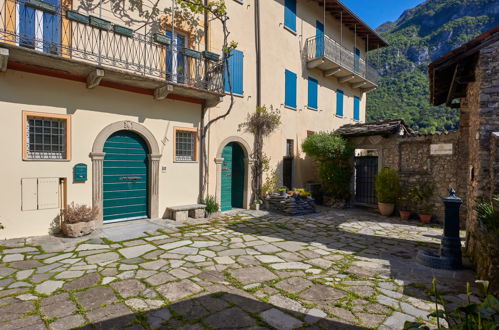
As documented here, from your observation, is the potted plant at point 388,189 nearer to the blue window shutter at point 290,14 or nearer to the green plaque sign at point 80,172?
the blue window shutter at point 290,14

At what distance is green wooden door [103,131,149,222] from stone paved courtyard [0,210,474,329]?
77cm

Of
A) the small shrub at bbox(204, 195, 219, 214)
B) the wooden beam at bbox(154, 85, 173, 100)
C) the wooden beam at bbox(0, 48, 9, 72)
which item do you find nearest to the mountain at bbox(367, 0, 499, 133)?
the small shrub at bbox(204, 195, 219, 214)

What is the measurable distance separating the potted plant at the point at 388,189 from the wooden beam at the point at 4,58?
10.6 meters

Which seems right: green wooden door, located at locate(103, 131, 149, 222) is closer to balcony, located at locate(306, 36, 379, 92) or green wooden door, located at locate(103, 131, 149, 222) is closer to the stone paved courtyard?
the stone paved courtyard

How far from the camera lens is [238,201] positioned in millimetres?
10836

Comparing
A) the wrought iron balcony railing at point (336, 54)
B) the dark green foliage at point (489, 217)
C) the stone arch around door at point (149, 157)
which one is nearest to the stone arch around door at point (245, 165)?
the stone arch around door at point (149, 157)

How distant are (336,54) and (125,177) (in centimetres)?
1119

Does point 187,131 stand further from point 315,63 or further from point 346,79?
point 346,79

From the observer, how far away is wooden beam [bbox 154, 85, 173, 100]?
749cm

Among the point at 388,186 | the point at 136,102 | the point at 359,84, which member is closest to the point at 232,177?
the point at 136,102

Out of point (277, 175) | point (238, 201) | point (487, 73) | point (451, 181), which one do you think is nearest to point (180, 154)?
point (238, 201)

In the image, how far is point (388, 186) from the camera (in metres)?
9.97

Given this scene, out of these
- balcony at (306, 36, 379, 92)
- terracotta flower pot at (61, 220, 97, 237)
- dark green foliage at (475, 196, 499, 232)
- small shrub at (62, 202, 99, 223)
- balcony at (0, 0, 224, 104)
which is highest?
balcony at (306, 36, 379, 92)

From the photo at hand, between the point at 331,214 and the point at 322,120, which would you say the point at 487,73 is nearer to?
the point at 331,214
